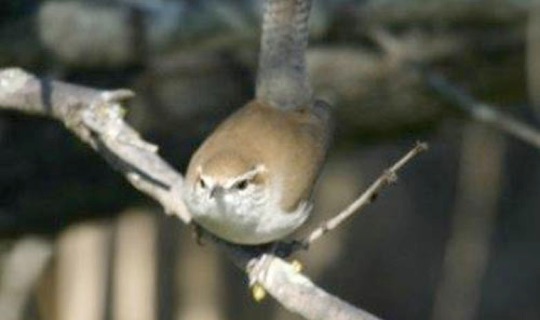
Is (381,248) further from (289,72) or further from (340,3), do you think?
(289,72)

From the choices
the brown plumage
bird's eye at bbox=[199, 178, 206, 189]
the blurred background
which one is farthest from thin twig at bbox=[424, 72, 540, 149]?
bird's eye at bbox=[199, 178, 206, 189]

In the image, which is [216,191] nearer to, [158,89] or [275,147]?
[275,147]

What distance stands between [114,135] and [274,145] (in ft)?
1.16

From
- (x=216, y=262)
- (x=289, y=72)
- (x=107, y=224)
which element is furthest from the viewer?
(x=216, y=262)

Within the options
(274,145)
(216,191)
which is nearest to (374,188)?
(216,191)

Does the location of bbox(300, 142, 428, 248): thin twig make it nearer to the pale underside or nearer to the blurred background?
the pale underside

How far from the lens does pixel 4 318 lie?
196 inches

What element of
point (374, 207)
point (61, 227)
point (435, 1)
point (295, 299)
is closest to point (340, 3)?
point (435, 1)

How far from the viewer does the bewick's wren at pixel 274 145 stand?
3459 mm

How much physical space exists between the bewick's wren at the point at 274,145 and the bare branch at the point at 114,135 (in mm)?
64

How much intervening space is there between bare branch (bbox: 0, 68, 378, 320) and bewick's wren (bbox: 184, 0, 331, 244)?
6cm

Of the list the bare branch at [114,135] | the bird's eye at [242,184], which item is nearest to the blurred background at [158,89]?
the bare branch at [114,135]

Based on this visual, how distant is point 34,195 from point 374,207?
10.9 ft

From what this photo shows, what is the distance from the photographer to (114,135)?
11.1 feet
